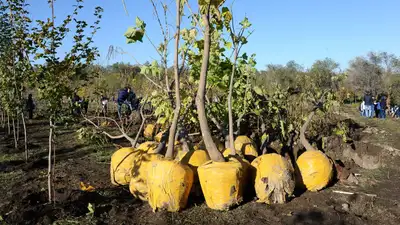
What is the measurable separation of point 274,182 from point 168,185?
1.32 m

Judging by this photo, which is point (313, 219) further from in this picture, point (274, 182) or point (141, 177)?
point (141, 177)

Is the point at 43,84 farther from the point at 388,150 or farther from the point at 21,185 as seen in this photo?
the point at 388,150

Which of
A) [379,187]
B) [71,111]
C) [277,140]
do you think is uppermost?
[71,111]

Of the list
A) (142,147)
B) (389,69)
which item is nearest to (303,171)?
(142,147)

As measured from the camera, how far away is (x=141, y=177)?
5047 mm

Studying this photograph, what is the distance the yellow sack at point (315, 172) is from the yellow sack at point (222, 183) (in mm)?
1181

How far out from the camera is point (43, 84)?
4930 mm

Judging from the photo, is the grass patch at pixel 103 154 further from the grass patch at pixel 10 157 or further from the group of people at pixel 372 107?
the group of people at pixel 372 107

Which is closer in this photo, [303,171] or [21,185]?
[303,171]

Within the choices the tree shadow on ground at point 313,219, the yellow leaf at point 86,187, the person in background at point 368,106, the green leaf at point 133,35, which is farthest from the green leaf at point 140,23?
the person in background at point 368,106

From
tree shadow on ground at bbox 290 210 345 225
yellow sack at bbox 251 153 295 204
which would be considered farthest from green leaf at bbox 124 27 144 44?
tree shadow on ground at bbox 290 210 345 225

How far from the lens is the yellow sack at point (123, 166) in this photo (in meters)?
5.73

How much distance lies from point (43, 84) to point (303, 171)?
3670mm

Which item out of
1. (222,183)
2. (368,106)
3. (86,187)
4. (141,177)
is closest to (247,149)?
(222,183)
